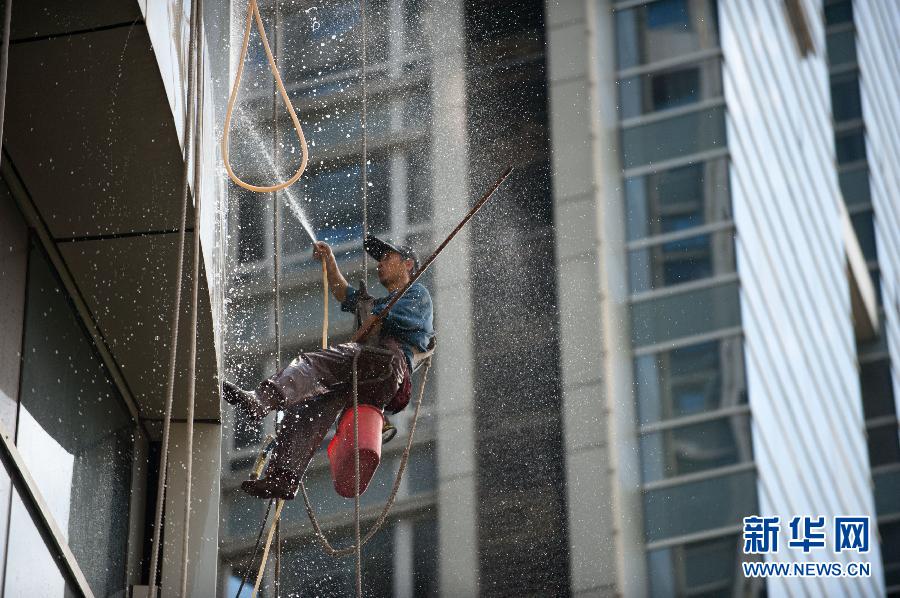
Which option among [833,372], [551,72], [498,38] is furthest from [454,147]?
[833,372]

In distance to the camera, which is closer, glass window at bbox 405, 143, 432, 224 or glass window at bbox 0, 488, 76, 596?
glass window at bbox 0, 488, 76, 596

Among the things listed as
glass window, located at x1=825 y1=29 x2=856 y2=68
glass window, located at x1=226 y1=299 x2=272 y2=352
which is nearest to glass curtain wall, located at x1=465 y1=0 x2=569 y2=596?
glass window, located at x1=226 y1=299 x2=272 y2=352

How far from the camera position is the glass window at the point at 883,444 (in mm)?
56031

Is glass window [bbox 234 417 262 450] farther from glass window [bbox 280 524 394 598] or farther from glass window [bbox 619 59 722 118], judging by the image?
glass window [bbox 619 59 722 118]

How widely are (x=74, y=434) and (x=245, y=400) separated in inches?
47.2

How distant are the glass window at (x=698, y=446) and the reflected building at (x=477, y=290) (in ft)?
0.22

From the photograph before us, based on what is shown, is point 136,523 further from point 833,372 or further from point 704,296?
point 833,372

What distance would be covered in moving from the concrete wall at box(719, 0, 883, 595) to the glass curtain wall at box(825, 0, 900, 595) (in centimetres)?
156

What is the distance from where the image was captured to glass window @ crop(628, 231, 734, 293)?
1470 inches

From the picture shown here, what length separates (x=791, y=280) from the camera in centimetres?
4300

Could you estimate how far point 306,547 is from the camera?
73.4 ft

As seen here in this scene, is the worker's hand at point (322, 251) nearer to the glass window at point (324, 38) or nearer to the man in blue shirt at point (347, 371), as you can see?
the man in blue shirt at point (347, 371)

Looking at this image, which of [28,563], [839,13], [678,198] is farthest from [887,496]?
[28,563]

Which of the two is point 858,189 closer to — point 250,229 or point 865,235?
point 865,235
